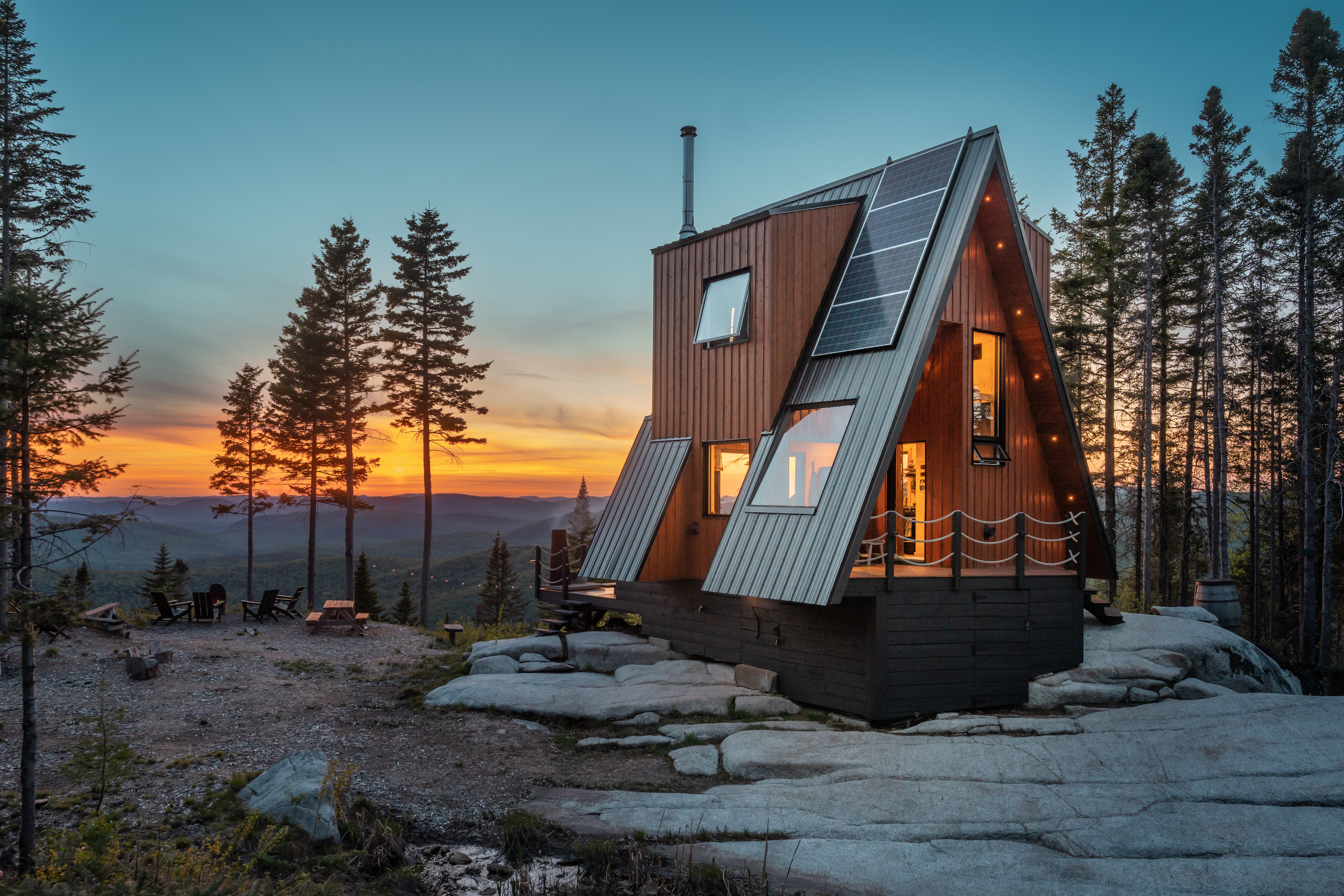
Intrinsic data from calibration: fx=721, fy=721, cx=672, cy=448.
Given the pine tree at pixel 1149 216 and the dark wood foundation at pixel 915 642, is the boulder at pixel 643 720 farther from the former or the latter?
the pine tree at pixel 1149 216

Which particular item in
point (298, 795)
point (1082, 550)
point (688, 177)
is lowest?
point (298, 795)

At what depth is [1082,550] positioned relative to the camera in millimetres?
10984

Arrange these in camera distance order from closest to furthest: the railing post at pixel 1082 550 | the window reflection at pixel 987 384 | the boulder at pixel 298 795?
the boulder at pixel 298 795 → the railing post at pixel 1082 550 → the window reflection at pixel 987 384

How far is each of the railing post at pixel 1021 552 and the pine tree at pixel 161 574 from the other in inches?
1477

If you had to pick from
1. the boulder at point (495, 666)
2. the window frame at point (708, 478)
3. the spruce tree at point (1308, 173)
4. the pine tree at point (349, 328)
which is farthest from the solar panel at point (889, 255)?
the pine tree at point (349, 328)

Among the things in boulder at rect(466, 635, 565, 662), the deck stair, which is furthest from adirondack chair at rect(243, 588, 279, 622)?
the deck stair

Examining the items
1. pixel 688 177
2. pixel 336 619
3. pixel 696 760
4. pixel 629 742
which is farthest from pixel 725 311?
pixel 336 619

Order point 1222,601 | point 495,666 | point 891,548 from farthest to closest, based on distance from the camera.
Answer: point 1222,601 → point 495,666 → point 891,548

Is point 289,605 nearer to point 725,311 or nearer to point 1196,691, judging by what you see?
point 725,311

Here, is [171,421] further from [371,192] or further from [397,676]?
[397,676]

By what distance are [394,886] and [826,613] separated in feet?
21.1

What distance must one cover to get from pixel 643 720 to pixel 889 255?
787cm

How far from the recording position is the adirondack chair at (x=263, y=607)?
18.7m

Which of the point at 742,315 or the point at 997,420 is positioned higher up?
the point at 742,315
